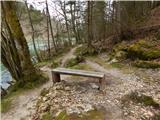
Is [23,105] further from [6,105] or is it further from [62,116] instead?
[62,116]

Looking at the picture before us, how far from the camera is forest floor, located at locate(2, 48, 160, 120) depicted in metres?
5.70

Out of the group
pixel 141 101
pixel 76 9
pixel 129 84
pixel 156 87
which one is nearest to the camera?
pixel 141 101

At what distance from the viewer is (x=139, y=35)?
547 inches

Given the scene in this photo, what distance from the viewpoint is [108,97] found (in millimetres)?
6652

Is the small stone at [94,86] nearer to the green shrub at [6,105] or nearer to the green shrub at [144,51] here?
the green shrub at [6,105]

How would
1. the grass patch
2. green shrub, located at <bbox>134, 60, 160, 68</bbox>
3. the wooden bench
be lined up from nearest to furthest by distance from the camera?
the grass patch < the wooden bench < green shrub, located at <bbox>134, 60, 160, 68</bbox>

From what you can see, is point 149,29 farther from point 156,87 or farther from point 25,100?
point 25,100

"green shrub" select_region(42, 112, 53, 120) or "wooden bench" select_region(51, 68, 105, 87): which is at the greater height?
"wooden bench" select_region(51, 68, 105, 87)

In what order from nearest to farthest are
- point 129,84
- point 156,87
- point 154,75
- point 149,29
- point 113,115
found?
point 113,115 → point 156,87 → point 129,84 → point 154,75 → point 149,29

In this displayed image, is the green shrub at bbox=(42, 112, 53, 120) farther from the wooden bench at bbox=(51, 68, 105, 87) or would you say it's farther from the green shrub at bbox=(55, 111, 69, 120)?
the wooden bench at bbox=(51, 68, 105, 87)

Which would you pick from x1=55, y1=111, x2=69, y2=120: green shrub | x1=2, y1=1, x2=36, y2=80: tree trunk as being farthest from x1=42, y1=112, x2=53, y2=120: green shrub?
x1=2, y1=1, x2=36, y2=80: tree trunk

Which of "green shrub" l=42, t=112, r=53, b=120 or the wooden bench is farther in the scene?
the wooden bench

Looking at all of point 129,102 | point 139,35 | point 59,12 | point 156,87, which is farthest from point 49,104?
point 59,12

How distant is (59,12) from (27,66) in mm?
14139
